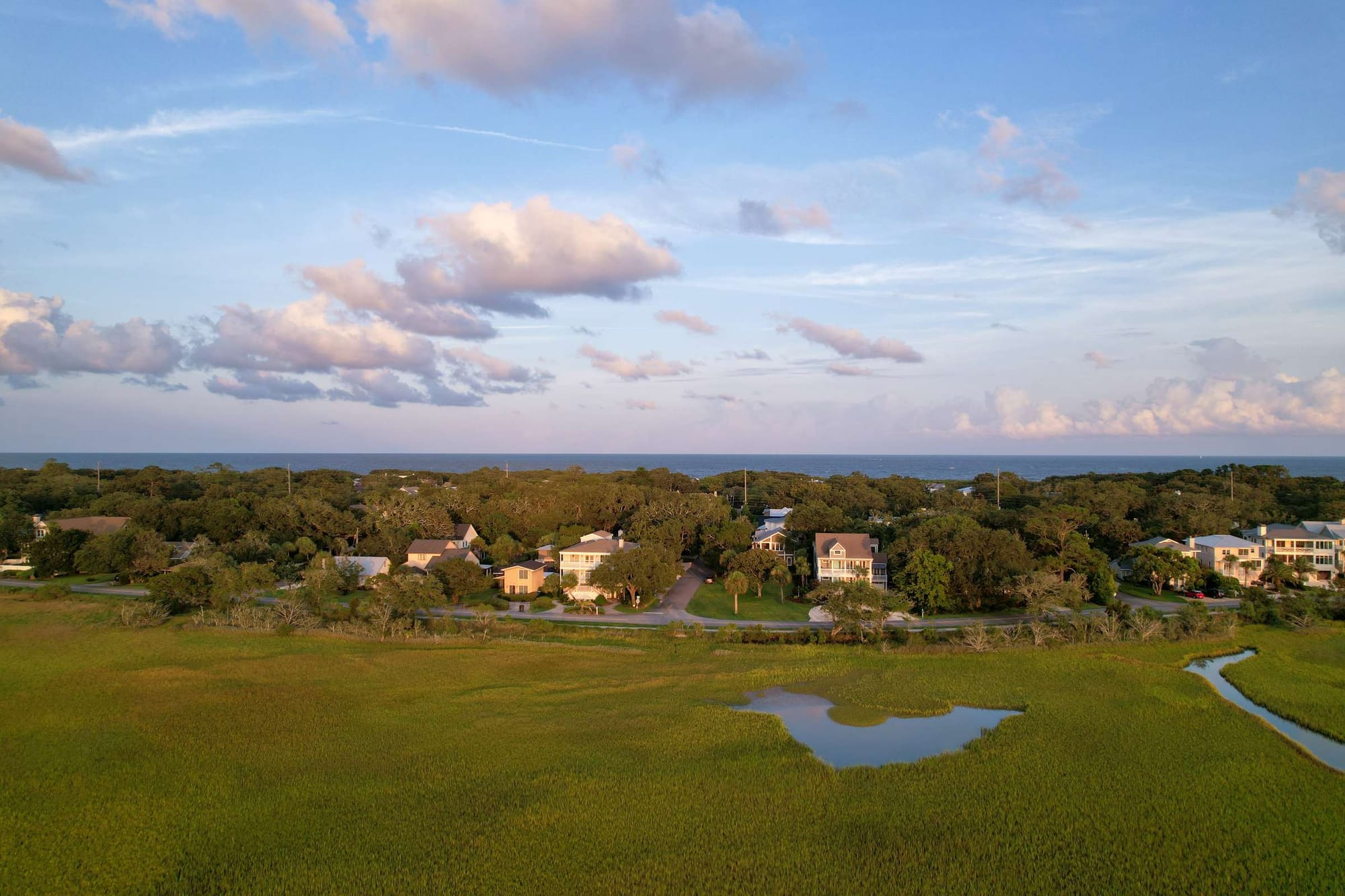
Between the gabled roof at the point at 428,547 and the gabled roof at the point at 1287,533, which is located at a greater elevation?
the gabled roof at the point at 1287,533

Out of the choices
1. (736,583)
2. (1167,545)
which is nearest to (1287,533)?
(1167,545)

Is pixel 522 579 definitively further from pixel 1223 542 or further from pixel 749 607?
pixel 1223 542

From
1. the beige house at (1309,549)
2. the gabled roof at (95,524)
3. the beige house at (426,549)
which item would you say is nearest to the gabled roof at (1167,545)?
the beige house at (1309,549)

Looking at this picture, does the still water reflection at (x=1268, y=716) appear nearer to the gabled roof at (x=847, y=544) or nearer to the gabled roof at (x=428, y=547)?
the gabled roof at (x=847, y=544)

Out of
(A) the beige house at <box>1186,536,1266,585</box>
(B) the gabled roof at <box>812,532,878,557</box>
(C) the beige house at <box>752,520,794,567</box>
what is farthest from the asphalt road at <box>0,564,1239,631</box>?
(C) the beige house at <box>752,520,794,567</box>

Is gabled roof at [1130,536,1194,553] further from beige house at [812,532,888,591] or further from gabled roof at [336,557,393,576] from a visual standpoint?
gabled roof at [336,557,393,576]
